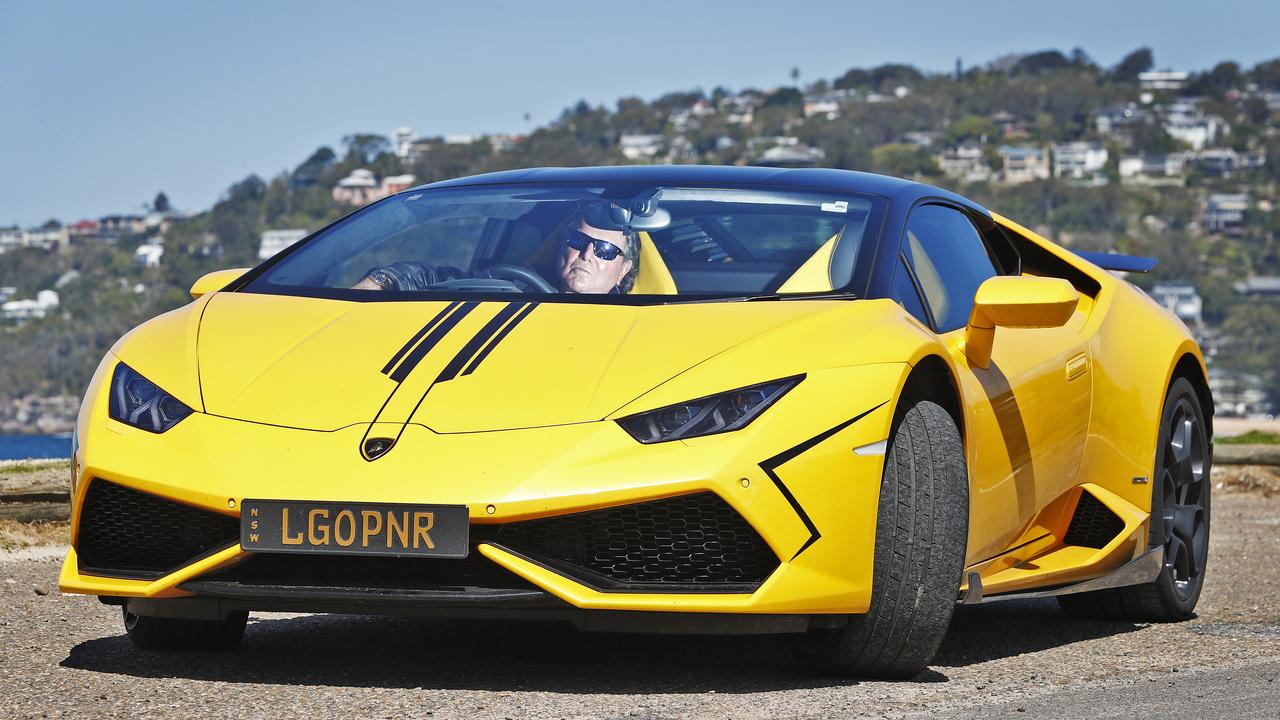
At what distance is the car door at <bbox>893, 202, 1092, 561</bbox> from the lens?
467 cm

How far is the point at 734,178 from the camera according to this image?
17.5 ft

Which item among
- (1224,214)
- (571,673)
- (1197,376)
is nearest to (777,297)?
(571,673)

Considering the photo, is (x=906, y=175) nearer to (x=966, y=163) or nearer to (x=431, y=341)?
(x=966, y=163)

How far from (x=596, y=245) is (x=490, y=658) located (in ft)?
3.82

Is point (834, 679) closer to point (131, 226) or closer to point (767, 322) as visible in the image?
point (767, 322)

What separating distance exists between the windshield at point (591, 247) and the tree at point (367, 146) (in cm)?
13919

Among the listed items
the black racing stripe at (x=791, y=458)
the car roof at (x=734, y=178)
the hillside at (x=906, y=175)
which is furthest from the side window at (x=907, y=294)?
the hillside at (x=906, y=175)

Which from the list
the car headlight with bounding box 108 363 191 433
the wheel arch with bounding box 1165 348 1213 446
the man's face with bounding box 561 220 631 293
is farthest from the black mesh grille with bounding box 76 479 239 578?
the wheel arch with bounding box 1165 348 1213 446

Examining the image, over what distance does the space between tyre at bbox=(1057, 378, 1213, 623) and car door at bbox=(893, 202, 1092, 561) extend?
2.18ft

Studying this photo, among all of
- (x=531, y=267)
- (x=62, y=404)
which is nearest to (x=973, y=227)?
(x=531, y=267)

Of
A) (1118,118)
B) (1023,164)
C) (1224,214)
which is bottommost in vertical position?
(1224,214)

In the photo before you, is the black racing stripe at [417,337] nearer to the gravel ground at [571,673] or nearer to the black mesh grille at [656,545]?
the black mesh grille at [656,545]

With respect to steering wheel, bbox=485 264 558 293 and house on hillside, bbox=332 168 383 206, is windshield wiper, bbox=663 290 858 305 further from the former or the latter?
house on hillside, bbox=332 168 383 206

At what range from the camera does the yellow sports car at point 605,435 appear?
3783 millimetres
